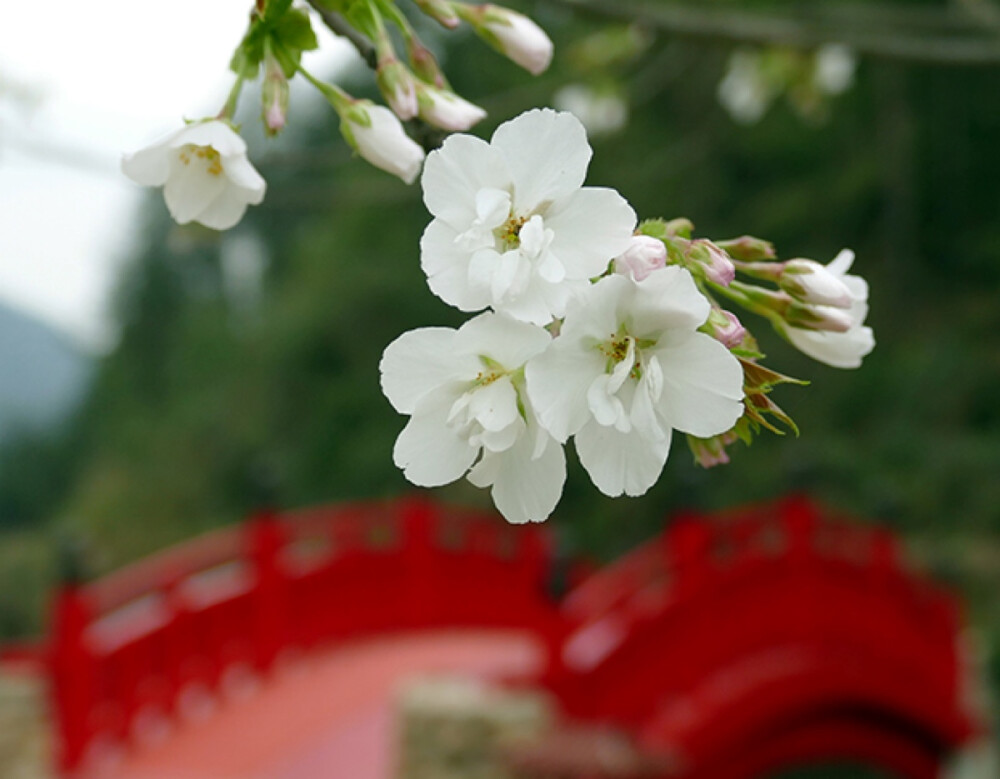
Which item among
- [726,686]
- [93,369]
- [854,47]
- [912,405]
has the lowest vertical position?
[93,369]

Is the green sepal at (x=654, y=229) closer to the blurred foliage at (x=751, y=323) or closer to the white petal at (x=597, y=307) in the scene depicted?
the white petal at (x=597, y=307)

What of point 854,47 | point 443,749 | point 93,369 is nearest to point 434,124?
point 854,47

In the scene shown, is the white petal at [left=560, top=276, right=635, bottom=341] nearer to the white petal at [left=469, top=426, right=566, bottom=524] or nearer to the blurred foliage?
the white petal at [left=469, top=426, right=566, bottom=524]

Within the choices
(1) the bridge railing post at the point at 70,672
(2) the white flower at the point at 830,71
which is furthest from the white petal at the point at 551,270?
Result: (1) the bridge railing post at the point at 70,672

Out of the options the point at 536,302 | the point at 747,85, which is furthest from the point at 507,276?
the point at 747,85

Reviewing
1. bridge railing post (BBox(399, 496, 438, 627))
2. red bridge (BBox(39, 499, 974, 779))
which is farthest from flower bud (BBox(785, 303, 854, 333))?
bridge railing post (BBox(399, 496, 438, 627))

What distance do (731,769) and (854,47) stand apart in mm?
3686

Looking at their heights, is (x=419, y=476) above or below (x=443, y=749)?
above

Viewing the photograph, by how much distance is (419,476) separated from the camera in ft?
1.66

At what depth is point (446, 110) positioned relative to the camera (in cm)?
64

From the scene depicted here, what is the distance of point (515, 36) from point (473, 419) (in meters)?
0.40

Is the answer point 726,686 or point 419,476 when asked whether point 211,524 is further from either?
point 419,476

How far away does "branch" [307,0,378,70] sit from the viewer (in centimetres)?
64

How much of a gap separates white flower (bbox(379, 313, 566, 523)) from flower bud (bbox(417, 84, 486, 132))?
0.58 ft
